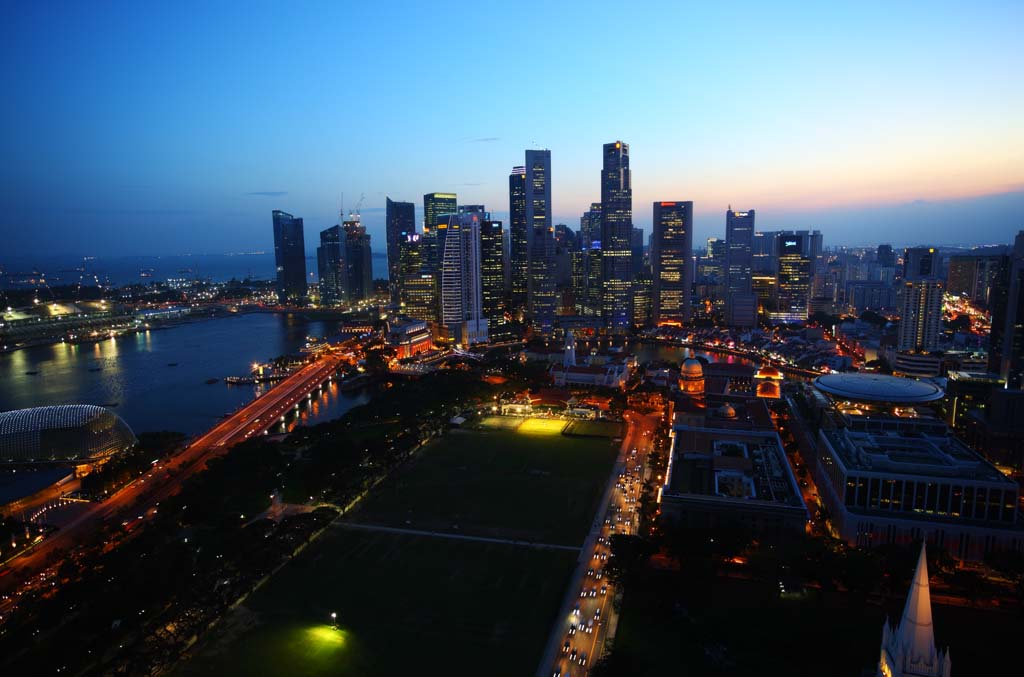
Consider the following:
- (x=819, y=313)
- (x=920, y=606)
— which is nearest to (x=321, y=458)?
(x=920, y=606)

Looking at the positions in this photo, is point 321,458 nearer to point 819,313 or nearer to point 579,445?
point 579,445

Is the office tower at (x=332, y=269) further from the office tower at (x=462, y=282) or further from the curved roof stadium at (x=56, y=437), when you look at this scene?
the curved roof stadium at (x=56, y=437)

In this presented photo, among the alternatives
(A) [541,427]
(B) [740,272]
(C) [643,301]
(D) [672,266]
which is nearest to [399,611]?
(A) [541,427]

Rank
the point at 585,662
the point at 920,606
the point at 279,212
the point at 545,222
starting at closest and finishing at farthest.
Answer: the point at 920,606
the point at 585,662
the point at 545,222
the point at 279,212

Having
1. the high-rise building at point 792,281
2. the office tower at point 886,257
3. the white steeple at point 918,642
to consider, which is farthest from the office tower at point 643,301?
the office tower at point 886,257

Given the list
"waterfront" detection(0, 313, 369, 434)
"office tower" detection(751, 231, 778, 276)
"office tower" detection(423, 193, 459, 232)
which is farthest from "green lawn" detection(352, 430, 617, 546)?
"office tower" detection(751, 231, 778, 276)

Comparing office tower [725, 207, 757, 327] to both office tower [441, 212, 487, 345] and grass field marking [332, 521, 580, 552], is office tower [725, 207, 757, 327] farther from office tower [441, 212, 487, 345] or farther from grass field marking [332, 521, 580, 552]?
grass field marking [332, 521, 580, 552]
